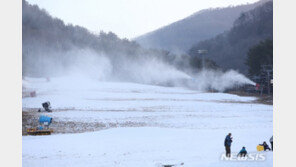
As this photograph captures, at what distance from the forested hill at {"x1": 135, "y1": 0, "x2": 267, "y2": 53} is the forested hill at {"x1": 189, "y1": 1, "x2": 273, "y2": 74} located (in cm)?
4150

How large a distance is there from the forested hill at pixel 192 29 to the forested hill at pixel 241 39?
4150 cm

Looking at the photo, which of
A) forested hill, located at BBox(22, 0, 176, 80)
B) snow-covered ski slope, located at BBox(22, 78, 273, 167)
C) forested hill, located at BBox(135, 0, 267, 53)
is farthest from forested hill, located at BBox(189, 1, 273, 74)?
snow-covered ski slope, located at BBox(22, 78, 273, 167)

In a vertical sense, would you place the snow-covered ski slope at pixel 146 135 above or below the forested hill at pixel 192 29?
below

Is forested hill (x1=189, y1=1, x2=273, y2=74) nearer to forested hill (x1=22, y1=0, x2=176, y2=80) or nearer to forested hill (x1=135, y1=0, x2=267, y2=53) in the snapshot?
forested hill (x1=22, y1=0, x2=176, y2=80)

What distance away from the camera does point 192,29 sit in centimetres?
18388

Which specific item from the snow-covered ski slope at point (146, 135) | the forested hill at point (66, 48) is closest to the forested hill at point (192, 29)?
the forested hill at point (66, 48)

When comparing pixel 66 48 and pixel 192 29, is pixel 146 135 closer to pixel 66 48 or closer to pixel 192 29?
pixel 66 48

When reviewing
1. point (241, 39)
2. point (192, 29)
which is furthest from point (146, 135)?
point (192, 29)

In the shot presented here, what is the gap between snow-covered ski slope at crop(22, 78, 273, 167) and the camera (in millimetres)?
14289

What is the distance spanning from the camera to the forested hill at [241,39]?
98.7 m

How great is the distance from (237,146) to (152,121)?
1220 centimetres

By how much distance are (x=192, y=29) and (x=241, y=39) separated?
239 feet

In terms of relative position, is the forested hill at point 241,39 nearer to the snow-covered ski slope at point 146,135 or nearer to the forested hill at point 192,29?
the forested hill at point 192,29
